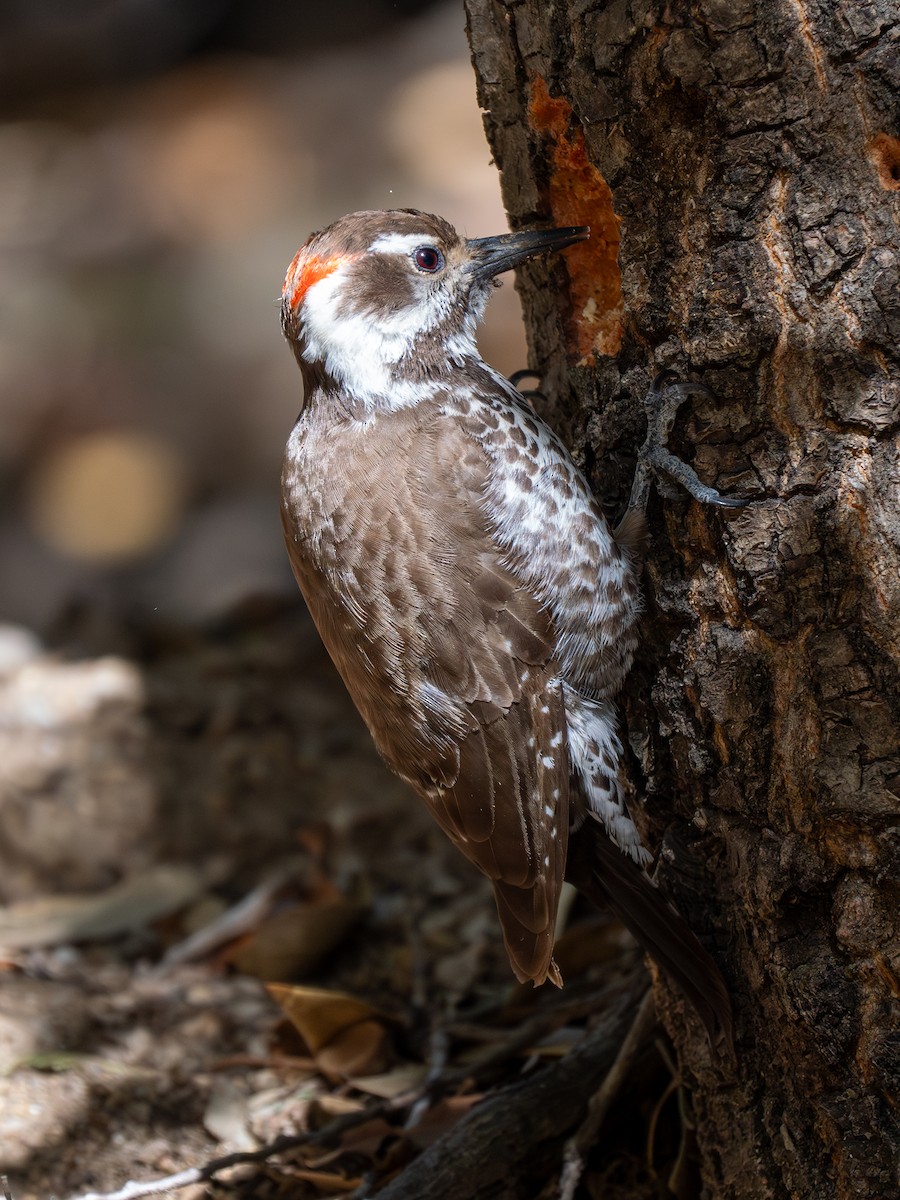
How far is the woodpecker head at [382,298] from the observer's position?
91.7 inches

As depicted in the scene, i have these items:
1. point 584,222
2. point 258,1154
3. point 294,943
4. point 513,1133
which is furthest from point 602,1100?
point 584,222

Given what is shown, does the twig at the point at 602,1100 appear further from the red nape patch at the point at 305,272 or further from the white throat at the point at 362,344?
the red nape patch at the point at 305,272

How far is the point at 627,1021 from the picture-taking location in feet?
8.38

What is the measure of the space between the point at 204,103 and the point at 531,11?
15.0 feet

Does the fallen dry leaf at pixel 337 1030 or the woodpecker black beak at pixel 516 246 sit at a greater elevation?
the woodpecker black beak at pixel 516 246

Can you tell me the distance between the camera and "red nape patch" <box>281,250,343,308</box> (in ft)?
7.61

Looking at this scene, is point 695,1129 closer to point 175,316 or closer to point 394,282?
point 394,282

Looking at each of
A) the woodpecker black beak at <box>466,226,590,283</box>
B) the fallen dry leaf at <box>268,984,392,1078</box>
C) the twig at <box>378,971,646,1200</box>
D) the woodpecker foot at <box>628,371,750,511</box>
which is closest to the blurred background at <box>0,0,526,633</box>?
the fallen dry leaf at <box>268,984,392,1078</box>

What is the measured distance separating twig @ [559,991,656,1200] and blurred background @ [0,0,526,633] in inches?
109

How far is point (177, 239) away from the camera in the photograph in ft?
18.5

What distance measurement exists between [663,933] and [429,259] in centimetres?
141

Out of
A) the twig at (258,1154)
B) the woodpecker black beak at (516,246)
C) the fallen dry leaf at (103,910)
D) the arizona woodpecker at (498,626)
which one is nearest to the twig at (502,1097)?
the twig at (258,1154)

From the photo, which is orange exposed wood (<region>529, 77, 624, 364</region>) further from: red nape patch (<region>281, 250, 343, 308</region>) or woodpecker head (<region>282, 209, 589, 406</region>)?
red nape patch (<region>281, 250, 343, 308</region>)

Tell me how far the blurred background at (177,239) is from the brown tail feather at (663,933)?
2.87 meters
